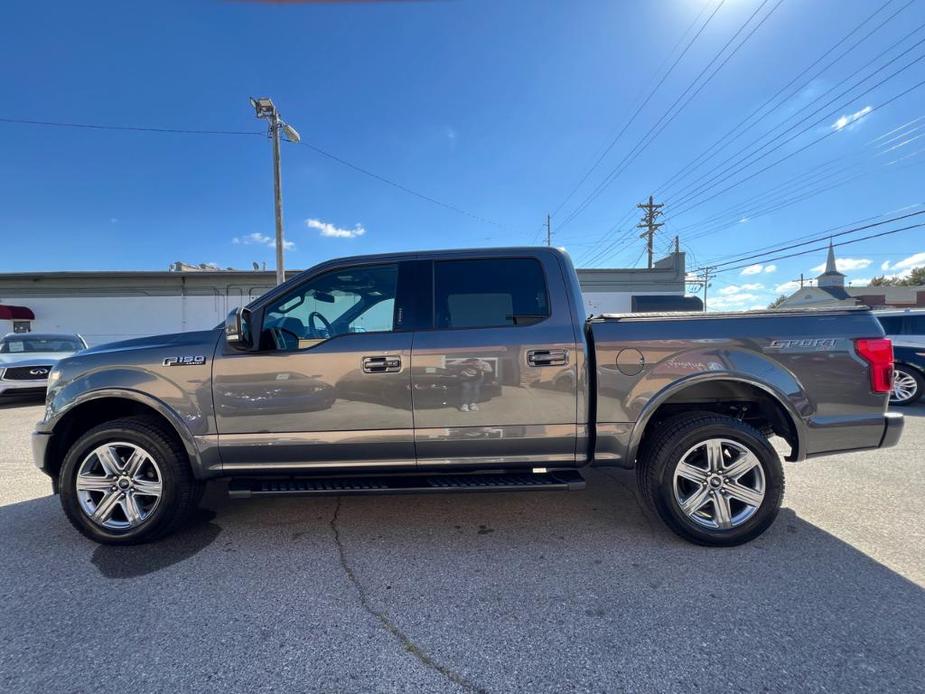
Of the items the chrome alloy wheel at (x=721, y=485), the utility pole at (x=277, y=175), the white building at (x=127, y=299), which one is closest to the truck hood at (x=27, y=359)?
the utility pole at (x=277, y=175)

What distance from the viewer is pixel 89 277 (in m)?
20.4

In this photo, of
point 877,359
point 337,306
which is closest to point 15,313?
point 337,306

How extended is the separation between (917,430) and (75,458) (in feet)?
31.0

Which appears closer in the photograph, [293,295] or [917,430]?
[293,295]

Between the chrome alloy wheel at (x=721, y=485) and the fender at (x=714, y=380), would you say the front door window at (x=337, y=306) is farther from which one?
the chrome alloy wheel at (x=721, y=485)

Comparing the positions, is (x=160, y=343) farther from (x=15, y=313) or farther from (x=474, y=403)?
(x=15, y=313)

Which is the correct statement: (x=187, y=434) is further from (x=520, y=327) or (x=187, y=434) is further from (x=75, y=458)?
(x=520, y=327)

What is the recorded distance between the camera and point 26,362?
27.7ft

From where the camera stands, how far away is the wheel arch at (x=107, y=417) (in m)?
2.89

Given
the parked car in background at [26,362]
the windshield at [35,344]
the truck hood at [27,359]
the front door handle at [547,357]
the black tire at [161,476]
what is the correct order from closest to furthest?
the front door handle at [547,357]
the black tire at [161,476]
the parked car in background at [26,362]
the truck hood at [27,359]
the windshield at [35,344]

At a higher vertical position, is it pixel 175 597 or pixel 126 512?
pixel 126 512

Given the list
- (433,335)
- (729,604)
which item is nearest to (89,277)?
(433,335)

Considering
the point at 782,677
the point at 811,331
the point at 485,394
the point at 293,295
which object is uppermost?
the point at 293,295

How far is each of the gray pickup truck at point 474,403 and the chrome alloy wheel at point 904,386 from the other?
24.5 ft
